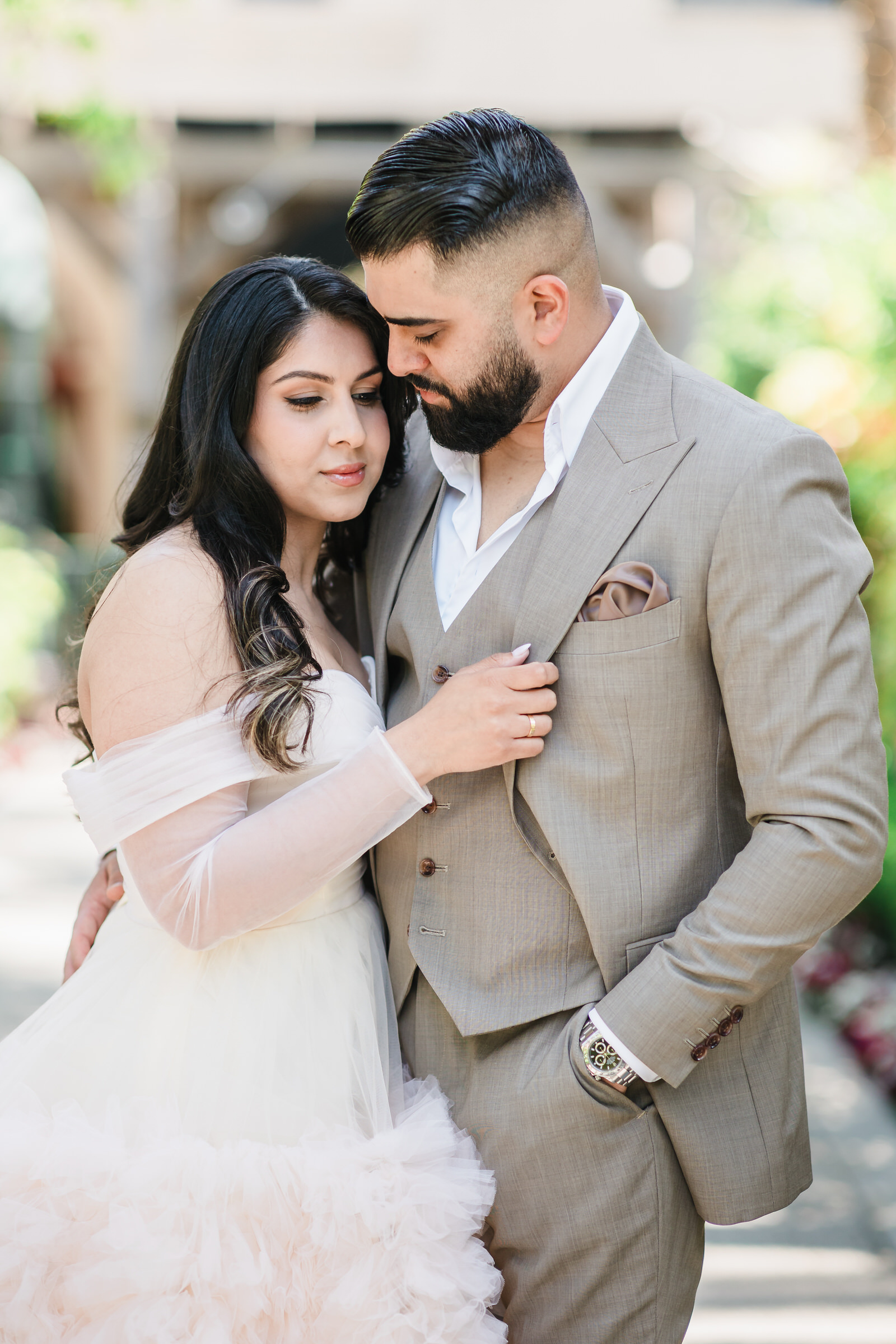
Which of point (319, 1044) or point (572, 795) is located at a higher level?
point (572, 795)

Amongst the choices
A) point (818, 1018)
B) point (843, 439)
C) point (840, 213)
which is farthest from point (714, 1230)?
point (840, 213)

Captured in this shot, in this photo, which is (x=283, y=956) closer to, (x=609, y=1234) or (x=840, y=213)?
(x=609, y=1234)

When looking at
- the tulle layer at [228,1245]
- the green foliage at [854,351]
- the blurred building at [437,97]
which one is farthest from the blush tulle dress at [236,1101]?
the blurred building at [437,97]

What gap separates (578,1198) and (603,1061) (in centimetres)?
24

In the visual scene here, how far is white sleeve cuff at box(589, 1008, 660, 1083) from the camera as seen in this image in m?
2.02

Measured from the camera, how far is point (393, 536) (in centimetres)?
252

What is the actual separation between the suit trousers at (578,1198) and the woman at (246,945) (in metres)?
0.08

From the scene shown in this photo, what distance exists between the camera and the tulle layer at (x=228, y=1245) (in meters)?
1.93

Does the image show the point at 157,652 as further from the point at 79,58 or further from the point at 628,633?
the point at 79,58

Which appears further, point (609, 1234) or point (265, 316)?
point (265, 316)

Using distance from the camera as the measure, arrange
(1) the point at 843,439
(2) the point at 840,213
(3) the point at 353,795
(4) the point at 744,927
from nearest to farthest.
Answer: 1. (4) the point at 744,927
2. (3) the point at 353,795
3. (1) the point at 843,439
4. (2) the point at 840,213

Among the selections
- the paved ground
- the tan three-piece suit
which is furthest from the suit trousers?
the paved ground

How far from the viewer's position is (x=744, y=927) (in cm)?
198

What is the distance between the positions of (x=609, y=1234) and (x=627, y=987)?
41 cm
